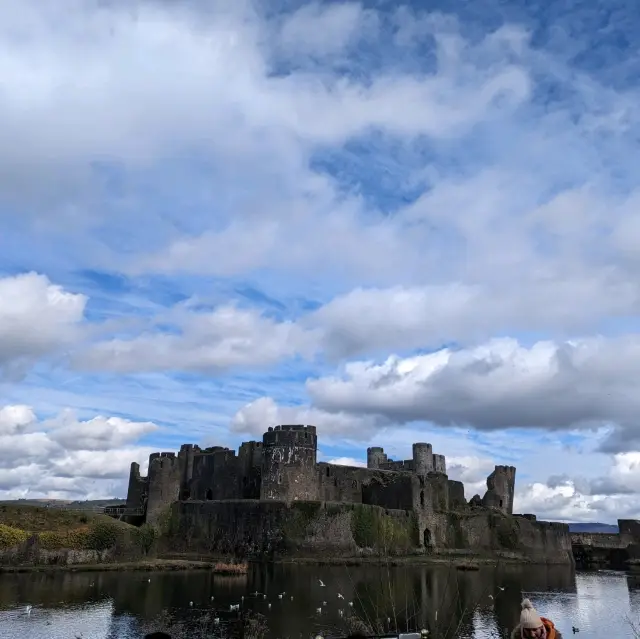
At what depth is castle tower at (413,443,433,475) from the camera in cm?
8125

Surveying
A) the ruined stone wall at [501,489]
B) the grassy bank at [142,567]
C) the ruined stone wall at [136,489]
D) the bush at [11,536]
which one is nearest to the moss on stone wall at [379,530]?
the grassy bank at [142,567]

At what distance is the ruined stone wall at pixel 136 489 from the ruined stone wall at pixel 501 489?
36540 millimetres

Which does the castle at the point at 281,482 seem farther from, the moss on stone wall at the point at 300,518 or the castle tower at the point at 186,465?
the moss on stone wall at the point at 300,518

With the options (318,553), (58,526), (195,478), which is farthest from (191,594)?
(195,478)

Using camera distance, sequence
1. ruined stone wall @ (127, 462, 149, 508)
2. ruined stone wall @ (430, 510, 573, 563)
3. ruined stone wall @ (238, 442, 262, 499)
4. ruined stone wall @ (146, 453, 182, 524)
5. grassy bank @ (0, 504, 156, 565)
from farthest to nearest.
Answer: ruined stone wall @ (127, 462, 149, 508), ruined stone wall @ (430, 510, 573, 563), ruined stone wall @ (238, 442, 262, 499), ruined stone wall @ (146, 453, 182, 524), grassy bank @ (0, 504, 156, 565)

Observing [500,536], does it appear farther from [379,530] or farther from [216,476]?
[216,476]

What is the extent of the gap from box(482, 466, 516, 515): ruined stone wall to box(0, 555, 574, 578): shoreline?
9.38 m

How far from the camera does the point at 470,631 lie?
2338 centimetres

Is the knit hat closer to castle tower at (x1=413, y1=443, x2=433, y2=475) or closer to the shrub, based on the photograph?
the shrub

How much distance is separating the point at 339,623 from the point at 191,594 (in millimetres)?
9359

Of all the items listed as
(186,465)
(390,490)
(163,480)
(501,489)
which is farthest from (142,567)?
(501,489)

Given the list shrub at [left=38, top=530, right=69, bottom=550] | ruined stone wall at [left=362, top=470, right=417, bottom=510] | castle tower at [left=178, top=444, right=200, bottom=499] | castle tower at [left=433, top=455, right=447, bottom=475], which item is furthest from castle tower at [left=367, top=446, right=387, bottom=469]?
shrub at [left=38, top=530, right=69, bottom=550]

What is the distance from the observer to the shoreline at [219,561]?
129ft

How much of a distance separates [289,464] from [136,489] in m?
19.7
